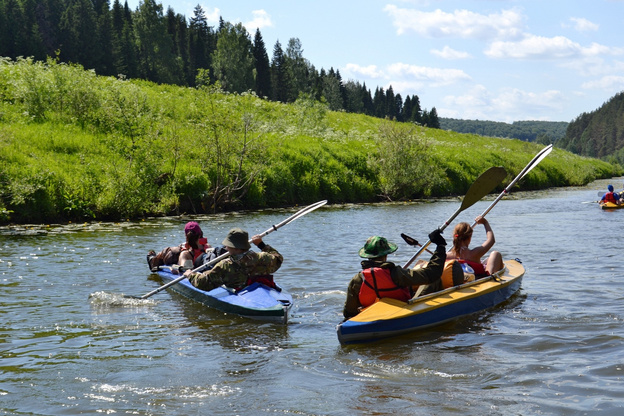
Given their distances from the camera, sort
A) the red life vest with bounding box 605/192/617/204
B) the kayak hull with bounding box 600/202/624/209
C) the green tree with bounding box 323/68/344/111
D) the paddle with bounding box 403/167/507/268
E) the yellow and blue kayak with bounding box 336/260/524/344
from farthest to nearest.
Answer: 1. the green tree with bounding box 323/68/344/111
2. the red life vest with bounding box 605/192/617/204
3. the kayak hull with bounding box 600/202/624/209
4. the paddle with bounding box 403/167/507/268
5. the yellow and blue kayak with bounding box 336/260/524/344

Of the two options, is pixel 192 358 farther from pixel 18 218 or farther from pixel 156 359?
pixel 18 218

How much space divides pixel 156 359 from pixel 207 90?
1654cm

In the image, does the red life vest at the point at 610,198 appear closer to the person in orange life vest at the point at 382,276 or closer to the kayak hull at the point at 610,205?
the kayak hull at the point at 610,205

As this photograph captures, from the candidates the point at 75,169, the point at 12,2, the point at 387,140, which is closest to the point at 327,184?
the point at 387,140

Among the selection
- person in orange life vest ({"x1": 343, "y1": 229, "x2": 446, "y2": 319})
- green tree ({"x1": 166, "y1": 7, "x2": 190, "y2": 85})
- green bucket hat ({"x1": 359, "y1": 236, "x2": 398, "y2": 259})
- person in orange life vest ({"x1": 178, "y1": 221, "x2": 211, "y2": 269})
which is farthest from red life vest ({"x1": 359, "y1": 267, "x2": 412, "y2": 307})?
green tree ({"x1": 166, "y1": 7, "x2": 190, "y2": 85})

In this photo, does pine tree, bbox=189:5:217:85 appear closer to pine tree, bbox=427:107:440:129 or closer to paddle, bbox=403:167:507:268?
pine tree, bbox=427:107:440:129

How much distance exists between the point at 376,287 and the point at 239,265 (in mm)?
2243

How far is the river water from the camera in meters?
5.32

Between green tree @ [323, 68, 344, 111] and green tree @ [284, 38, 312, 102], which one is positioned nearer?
green tree @ [284, 38, 312, 102]

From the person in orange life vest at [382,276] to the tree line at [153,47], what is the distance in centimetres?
5189

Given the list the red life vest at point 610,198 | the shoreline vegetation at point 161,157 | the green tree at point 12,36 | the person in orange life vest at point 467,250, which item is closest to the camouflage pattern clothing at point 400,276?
the person in orange life vest at point 467,250

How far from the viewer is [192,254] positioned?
10.5 m

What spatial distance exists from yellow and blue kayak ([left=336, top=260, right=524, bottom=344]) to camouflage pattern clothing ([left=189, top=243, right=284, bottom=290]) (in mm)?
1914

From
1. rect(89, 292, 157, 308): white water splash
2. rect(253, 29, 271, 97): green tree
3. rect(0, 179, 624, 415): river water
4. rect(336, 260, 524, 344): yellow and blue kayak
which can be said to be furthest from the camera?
rect(253, 29, 271, 97): green tree
